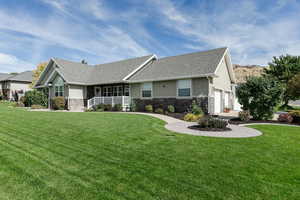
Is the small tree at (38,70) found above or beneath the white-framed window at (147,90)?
above

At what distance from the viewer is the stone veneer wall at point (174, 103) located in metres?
14.1

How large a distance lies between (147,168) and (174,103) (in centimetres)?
1227

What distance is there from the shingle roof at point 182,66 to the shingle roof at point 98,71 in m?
1.57

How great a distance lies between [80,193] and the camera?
274cm

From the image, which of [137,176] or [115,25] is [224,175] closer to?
[137,176]

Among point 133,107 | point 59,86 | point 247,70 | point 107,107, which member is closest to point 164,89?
point 133,107

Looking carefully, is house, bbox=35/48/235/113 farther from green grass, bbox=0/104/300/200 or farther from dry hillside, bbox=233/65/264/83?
dry hillside, bbox=233/65/264/83

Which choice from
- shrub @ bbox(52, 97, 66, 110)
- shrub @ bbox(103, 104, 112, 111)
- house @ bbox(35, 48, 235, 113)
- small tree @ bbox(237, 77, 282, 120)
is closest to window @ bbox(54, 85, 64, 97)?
house @ bbox(35, 48, 235, 113)

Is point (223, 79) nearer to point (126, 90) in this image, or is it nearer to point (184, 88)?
point (184, 88)

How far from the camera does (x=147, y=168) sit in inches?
A: 146

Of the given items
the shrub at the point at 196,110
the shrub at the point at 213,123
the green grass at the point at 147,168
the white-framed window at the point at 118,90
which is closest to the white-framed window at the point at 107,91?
the white-framed window at the point at 118,90

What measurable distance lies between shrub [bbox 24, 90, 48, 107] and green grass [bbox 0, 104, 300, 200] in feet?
64.9

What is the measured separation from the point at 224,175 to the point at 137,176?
179 centimetres

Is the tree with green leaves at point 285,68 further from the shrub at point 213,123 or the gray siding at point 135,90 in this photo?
the shrub at point 213,123
